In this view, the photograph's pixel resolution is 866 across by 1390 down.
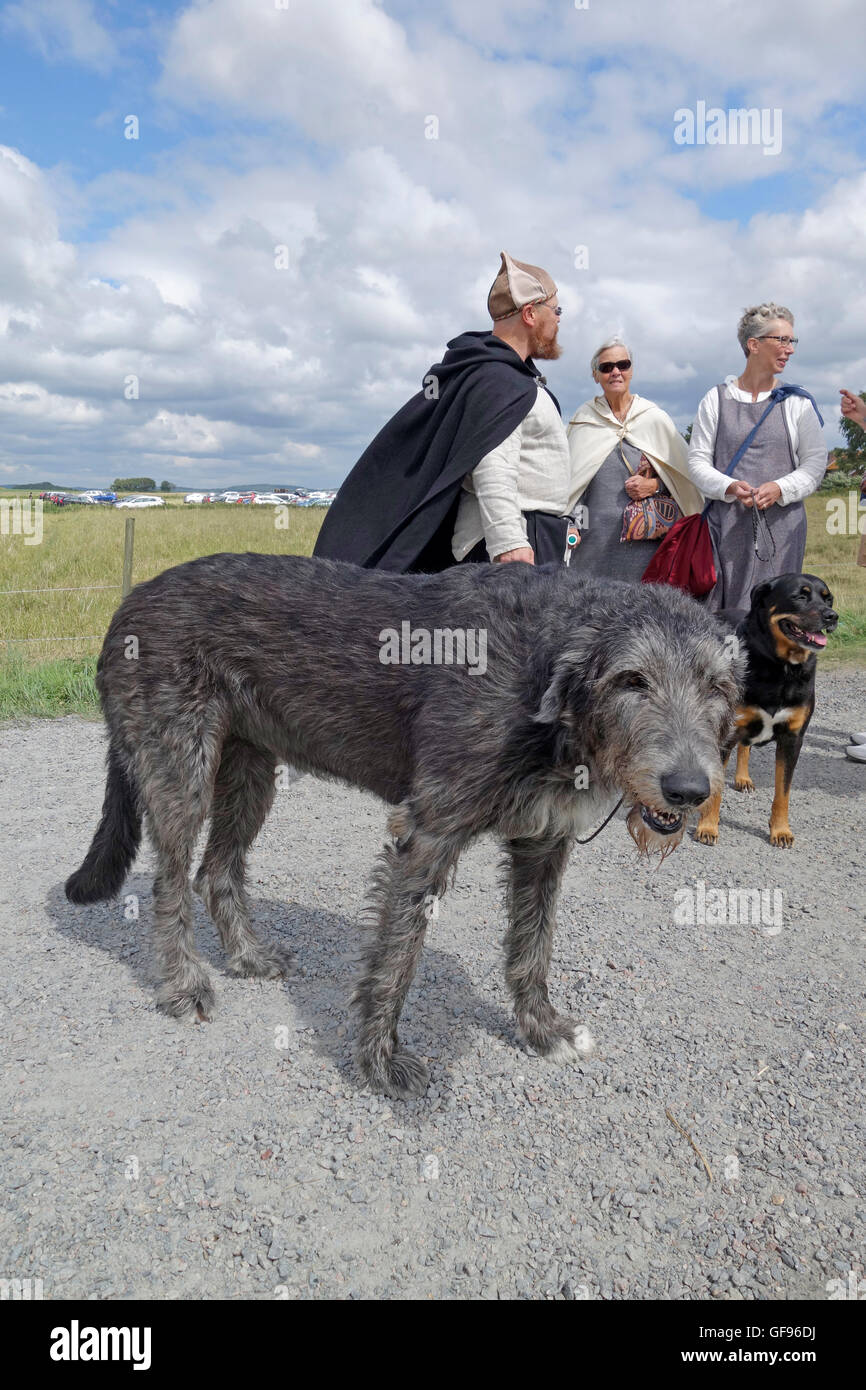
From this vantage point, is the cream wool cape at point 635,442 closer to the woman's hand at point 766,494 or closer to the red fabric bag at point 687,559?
the red fabric bag at point 687,559

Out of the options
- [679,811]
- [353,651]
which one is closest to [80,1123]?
[353,651]

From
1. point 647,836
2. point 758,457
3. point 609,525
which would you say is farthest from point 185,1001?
point 758,457

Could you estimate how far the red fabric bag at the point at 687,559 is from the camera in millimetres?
5859

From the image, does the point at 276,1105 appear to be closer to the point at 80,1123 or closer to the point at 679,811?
the point at 80,1123

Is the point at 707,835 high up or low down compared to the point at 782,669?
down

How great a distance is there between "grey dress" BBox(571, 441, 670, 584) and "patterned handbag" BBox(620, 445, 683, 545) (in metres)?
0.03

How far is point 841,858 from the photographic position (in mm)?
5625

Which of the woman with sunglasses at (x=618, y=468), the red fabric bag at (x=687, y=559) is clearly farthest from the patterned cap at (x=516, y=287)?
the red fabric bag at (x=687, y=559)

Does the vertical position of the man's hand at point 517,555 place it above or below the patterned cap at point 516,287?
below

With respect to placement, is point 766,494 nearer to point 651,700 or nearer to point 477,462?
point 477,462

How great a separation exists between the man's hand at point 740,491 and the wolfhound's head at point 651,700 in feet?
10.4

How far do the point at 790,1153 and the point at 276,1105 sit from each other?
70.9 inches

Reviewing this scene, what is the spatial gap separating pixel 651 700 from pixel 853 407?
4.50 meters

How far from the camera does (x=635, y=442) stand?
19.4 ft
